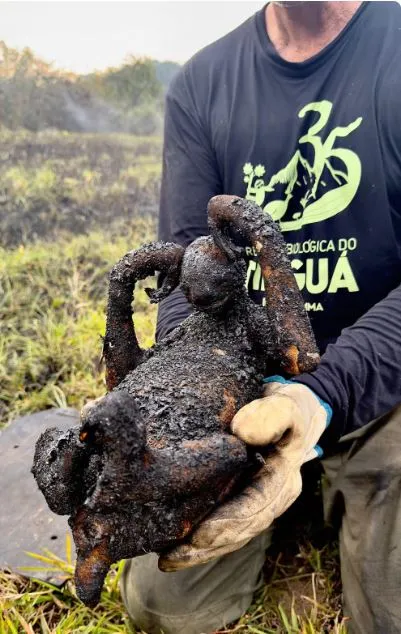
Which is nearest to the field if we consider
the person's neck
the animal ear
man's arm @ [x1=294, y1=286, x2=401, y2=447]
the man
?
the man

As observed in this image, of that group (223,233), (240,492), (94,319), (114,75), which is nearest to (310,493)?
(240,492)

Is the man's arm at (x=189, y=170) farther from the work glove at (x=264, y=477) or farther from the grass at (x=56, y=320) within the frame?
the grass at (x=56, y=320)

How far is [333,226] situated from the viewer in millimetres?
1936

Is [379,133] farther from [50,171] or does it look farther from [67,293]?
[50,171]

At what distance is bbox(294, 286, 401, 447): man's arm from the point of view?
5.16 feet

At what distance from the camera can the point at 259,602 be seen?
6.42ft

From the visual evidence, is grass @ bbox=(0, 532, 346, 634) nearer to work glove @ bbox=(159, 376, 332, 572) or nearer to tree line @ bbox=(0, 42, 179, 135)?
work glove @ bbox=(159, 376, 332, 572)

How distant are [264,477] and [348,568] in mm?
684

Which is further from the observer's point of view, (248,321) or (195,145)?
(195,145)

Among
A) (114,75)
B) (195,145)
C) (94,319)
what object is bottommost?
(94,319)

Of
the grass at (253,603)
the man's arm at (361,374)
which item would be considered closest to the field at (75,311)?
the grass at (253,603)

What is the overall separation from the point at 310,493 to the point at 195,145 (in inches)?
58.9

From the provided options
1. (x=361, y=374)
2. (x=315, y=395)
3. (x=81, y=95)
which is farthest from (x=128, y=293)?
(x=81, y=95)

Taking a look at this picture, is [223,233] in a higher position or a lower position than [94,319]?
higher
